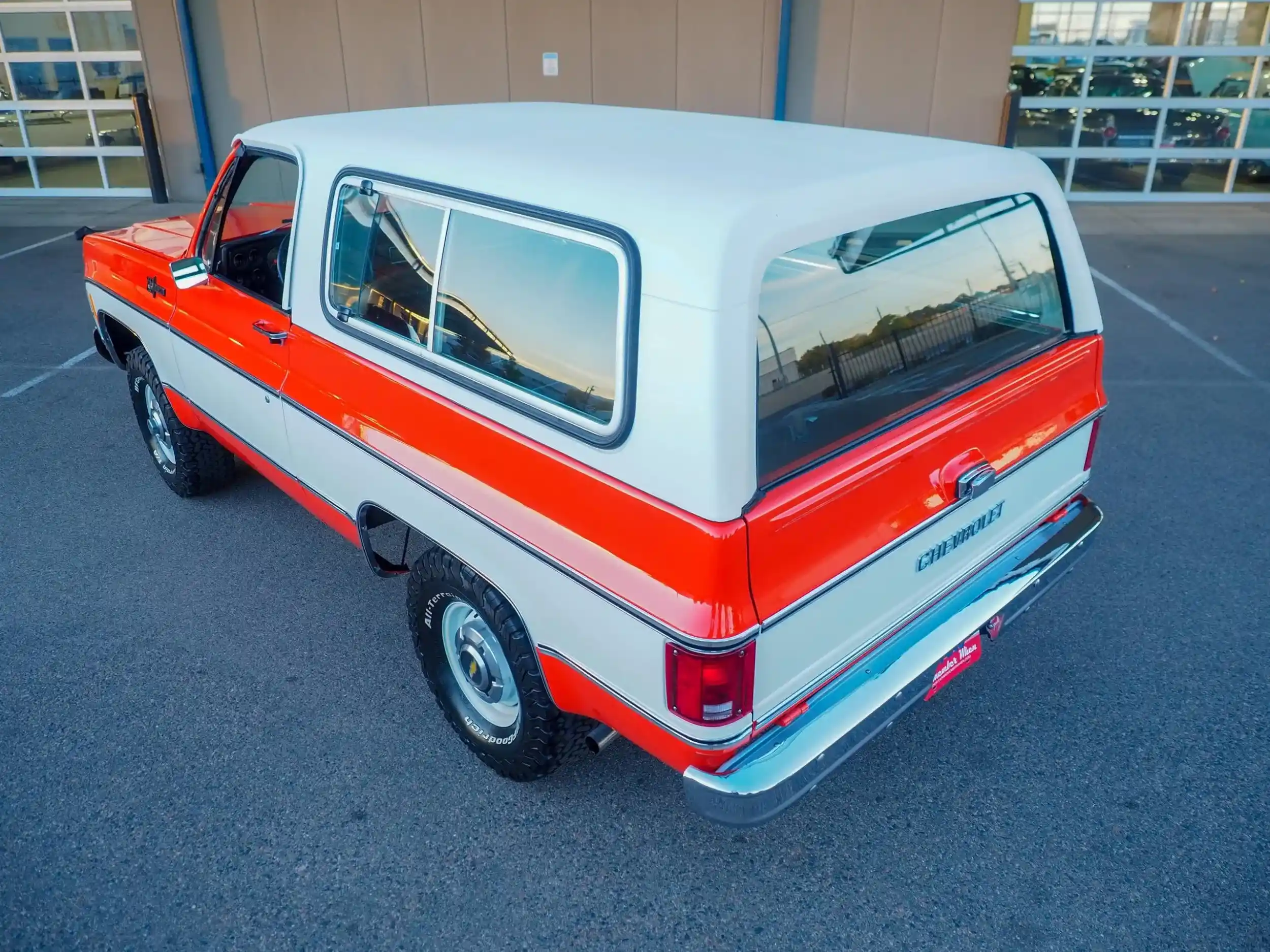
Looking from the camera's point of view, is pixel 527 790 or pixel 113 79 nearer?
pixel 527 790

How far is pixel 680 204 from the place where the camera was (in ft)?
7.05

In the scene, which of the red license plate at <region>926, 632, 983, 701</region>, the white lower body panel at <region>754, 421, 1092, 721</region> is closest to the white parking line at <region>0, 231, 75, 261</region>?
the white lower body panel at <region>754, 421, 1092, 721</region>

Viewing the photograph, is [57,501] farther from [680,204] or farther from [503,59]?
[503,59]

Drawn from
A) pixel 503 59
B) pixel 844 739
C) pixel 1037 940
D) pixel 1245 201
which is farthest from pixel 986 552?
pixel 1245 201

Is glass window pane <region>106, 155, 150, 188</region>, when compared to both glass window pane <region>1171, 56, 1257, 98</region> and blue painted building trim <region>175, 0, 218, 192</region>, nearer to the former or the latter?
blue painted building trim <region>175, 0, 218, 192</region>

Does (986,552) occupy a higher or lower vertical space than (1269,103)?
lower

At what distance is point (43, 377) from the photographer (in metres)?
6.46

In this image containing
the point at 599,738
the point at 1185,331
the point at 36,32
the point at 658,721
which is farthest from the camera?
the point at 36,32

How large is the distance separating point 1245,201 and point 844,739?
13.0 meters

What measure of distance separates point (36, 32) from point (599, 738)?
42.4ft

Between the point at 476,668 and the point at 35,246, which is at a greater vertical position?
the point at 476,668

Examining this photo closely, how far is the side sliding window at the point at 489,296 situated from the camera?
7.55 feet

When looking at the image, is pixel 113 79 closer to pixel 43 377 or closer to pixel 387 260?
pixel 43 377

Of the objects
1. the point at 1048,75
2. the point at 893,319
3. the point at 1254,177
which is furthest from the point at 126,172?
the point at 1254,177
